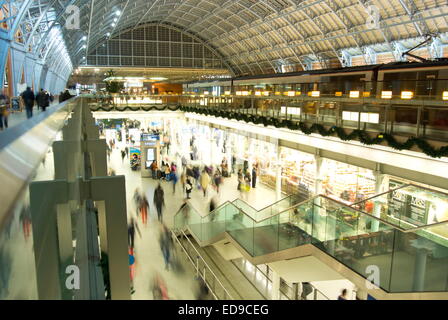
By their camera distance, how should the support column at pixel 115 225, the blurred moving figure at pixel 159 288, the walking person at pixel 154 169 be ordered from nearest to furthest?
the support column at pixel 115 225 < the blurred moving figure at pixel 159 288 < the walking person at pixel 154 169

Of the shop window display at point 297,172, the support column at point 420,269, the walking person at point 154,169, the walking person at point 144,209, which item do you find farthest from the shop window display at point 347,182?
the walking person at point 154,169

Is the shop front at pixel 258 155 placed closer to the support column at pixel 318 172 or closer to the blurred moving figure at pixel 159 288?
the support column at pixel 318 172

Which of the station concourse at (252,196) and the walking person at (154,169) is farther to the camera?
the walking person at (154,169)

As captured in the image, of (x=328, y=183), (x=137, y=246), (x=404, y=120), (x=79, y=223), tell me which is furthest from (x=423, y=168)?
(x=79, y=223)

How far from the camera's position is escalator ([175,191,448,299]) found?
22.6 feet

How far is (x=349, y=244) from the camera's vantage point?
8594mm

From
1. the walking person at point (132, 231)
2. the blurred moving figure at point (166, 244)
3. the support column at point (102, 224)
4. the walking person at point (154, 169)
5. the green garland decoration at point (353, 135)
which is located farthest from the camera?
the walking person at point (154, 169)

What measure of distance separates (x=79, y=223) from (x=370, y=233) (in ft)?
24.0

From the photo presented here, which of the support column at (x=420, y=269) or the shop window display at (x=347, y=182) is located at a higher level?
the support column at (x=420, y=269)

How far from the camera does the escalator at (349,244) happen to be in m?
6.89

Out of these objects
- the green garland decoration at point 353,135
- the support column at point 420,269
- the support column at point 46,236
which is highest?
the support column at point 46,236

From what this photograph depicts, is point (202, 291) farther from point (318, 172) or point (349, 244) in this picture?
point (318, 172)

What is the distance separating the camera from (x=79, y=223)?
1.72 m
